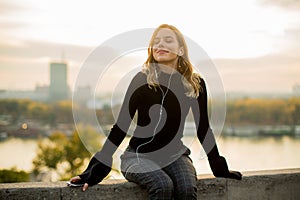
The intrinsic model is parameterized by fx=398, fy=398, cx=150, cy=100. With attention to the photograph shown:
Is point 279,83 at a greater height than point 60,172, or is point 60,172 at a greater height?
point 279,83

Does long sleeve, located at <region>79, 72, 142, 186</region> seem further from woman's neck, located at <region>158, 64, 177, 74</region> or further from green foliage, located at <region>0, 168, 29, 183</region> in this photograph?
green foliage, located at <region>0, 168, 29, 183</region>

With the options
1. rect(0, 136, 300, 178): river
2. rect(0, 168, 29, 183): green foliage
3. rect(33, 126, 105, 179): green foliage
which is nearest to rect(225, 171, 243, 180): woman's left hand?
rect(0, 168, 29, 183): green foliage

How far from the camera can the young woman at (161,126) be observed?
90.1 inches

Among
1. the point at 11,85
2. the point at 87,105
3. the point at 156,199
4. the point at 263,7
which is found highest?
the point at 263,7

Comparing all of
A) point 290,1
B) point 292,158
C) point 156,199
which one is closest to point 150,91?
point 156,199

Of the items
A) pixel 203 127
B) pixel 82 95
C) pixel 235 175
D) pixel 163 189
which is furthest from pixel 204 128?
pixel 82 95

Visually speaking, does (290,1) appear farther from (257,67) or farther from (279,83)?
(257,67)

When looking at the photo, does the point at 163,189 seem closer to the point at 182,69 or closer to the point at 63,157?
Answer: the point at 182,69

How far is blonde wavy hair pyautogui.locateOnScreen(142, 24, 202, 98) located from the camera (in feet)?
7.98

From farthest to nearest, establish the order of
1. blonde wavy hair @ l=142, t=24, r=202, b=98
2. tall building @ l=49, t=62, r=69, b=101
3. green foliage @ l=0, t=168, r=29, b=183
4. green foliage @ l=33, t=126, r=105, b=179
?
1. green foliage @ l=33, t=126, r=105, b=179
2. green foliage @ l=0, t=168, r=29, b=183
3. tall building @ l=49, t=62, r=69, b=101
4. blonde wavy hair @ l=142, t=24, r=202, b=98

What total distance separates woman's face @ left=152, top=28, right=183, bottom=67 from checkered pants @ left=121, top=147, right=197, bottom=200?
0.63 meters

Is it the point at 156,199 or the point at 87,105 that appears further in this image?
the point at 87,105

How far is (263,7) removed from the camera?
35.9 meters

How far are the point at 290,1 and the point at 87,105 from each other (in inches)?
1317
